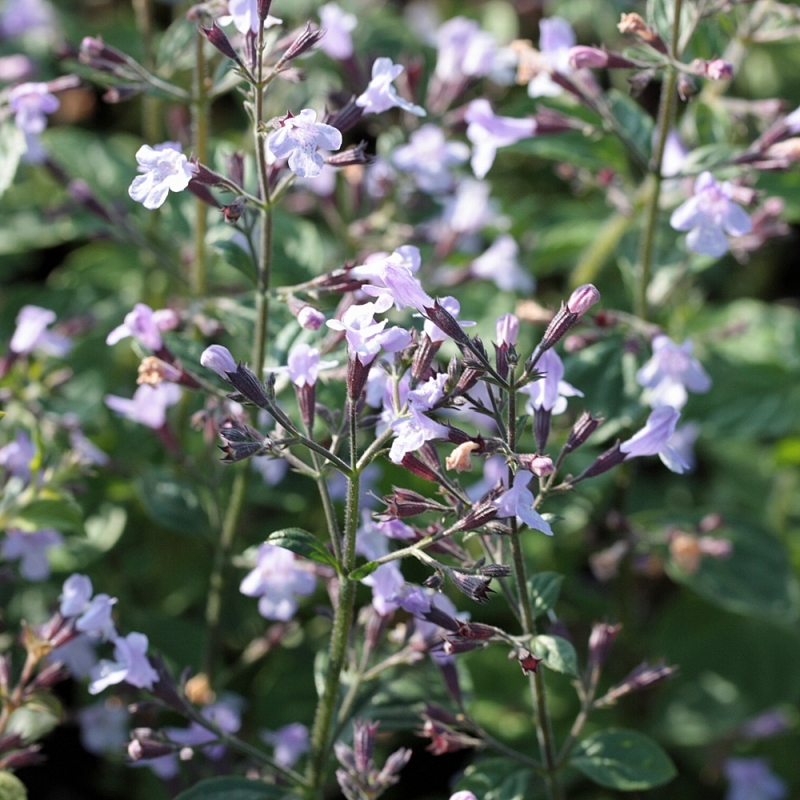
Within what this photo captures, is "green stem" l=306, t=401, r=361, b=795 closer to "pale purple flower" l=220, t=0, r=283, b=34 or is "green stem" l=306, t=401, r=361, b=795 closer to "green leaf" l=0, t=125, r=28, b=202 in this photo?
"pale purple flower" l=220, t=0, r=283, b=34

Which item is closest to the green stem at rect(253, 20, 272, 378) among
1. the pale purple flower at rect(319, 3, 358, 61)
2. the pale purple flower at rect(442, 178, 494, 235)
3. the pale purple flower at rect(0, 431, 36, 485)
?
the pale purple flower at rect(0, 431, 36, 485)

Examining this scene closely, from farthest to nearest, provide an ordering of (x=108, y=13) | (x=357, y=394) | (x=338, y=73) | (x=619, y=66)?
(x=108, y=13)
(x=338, y=73)
(x=619, y=66)
(x=357, y=394)

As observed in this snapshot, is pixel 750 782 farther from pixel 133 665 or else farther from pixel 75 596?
pixel 75 596

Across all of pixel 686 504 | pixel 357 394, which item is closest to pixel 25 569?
pixel 357 394

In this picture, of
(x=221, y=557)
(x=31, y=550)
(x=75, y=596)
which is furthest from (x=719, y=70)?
(x=31, y=550)

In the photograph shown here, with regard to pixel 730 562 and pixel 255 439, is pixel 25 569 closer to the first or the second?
pixel 255 439
